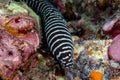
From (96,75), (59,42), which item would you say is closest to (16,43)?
(59,42)

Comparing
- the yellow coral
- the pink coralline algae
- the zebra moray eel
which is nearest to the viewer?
the pink coralline algae

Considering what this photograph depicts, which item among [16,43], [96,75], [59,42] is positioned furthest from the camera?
[59,42]

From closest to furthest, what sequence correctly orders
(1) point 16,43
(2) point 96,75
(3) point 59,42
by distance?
(1) point 16,43
(2) point 96,75
(3) point 59,42

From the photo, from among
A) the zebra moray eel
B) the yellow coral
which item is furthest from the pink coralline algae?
the yellow coral

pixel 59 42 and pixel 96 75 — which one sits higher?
pixel 59 42

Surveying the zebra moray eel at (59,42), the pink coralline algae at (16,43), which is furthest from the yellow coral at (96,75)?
the pink coralline algae at (16,43)

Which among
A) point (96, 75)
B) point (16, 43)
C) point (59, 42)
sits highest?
point (16, 43)

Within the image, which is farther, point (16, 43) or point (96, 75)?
point (96, 75)

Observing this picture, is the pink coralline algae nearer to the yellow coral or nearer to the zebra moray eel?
the zebra moray eel

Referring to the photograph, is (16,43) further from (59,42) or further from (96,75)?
(96,75)
